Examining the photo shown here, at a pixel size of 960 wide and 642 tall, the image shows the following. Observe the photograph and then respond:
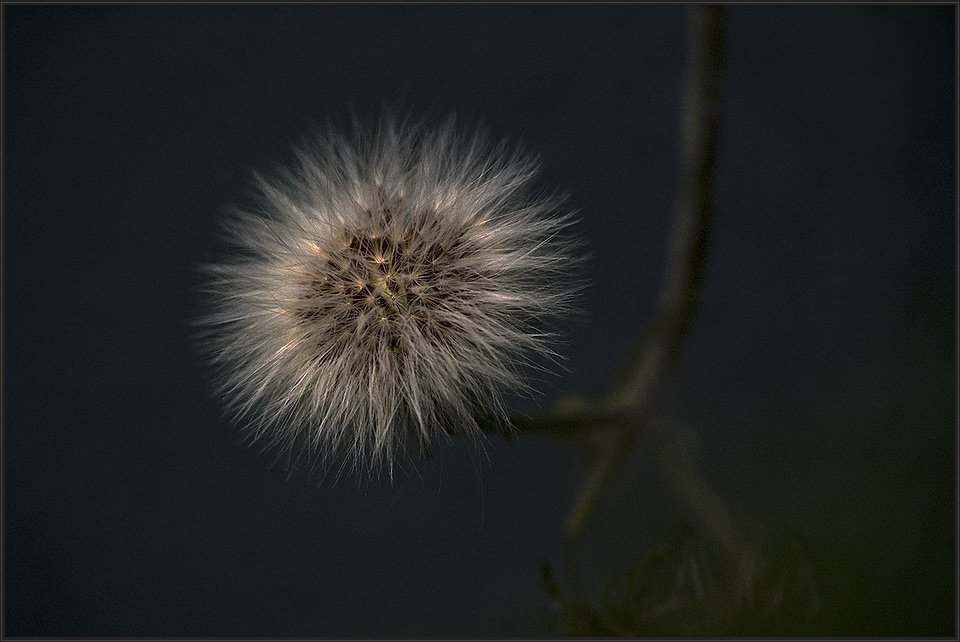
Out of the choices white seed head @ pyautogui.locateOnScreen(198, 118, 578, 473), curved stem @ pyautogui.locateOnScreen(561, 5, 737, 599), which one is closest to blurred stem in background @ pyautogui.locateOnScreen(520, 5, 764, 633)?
curved stem @ pyautogui.locateOnScreen(561, 5, 737, 599)

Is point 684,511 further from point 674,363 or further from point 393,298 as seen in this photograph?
point 393,298

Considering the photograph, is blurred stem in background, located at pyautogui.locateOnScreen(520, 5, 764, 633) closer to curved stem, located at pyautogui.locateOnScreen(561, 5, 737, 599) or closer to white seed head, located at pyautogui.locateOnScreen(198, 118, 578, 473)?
curved stem, located at pyautogui.locateOnScreen(561, 5, 737, 599)

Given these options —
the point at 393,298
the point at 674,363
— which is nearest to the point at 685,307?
the point at 674,363

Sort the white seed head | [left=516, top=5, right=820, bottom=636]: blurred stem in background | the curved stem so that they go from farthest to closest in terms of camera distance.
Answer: the curved stem, [left=516, top=5, right=820, bottom=636]: blurred stem in background, the white seed head

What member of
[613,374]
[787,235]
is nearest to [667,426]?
[613,374]

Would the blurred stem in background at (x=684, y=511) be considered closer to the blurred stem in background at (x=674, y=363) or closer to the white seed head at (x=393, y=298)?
the blurred stem in background at (x=674, y=363)

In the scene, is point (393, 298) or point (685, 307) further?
point (685, 307)

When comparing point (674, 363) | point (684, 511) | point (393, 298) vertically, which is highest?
point (393, 298)

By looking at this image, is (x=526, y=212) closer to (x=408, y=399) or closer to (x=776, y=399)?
(x=408, y=399)
